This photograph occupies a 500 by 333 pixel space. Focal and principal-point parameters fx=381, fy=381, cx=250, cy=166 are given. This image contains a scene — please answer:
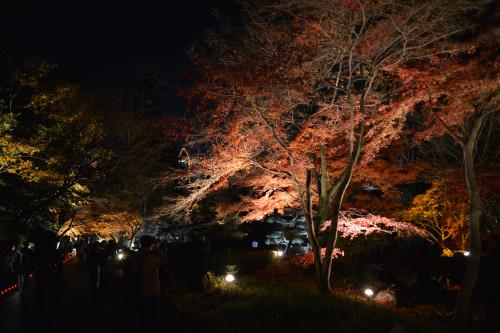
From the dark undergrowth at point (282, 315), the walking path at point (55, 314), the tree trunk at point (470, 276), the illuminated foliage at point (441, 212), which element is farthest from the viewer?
the illuminated foliage at point (441, 212)

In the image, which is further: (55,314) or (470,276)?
(55,314)

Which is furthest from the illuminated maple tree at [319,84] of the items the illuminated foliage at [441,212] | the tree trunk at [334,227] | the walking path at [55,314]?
the illuminated foliage at [441,212]

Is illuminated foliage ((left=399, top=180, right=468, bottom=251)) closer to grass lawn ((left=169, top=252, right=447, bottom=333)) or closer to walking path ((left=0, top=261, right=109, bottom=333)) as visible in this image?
grass lawn ((left=169, top=252, right=447, bottom=333))

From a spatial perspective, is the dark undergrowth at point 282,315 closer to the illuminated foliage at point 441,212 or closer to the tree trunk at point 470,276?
the tree trunk at point 470,276

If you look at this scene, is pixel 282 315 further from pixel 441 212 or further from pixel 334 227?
pixel 441 212

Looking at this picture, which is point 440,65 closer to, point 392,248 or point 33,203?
point 33,203

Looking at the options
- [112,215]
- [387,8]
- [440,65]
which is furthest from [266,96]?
[112,215]

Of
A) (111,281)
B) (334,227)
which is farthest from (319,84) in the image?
(111,281)

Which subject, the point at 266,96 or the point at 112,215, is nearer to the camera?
the point at 266,96

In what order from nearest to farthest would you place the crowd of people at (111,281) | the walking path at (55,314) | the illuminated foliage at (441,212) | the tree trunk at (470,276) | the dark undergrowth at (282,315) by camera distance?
the crowd of people at (111,281) < the dark undergrowth at (282,315) < the walking path at (55,314) < the tree trunk at (470,276) < the illuminated foliage at (441,212)

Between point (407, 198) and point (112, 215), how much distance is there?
20499mm

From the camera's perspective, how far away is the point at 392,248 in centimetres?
2945

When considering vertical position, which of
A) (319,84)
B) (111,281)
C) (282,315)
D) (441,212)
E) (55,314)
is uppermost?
(319,84)

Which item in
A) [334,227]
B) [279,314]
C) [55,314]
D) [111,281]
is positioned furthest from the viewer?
[334,227]
